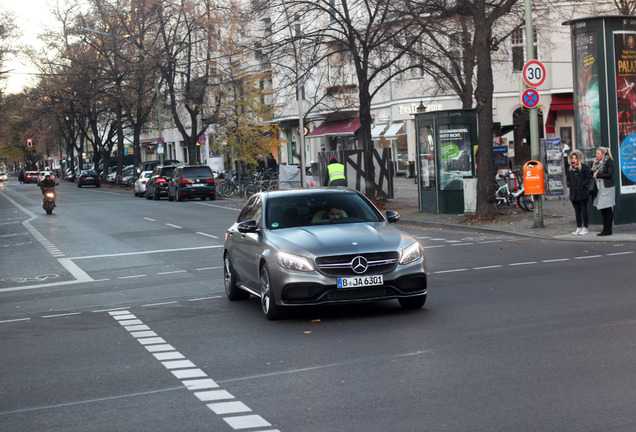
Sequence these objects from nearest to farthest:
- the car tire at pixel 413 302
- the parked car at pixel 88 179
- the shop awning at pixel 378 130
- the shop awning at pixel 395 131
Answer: the car tire at pixel 413 302 < the shop awning at pixel 395 131 < the shop awning at pixel 378 130 < the parked car at pixel 88 179

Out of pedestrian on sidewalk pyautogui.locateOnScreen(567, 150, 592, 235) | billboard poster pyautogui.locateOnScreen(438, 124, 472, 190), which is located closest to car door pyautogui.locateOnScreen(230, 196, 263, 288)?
pedestrian on sidewalk pyautogui.locateOnScreen(567, 150, 592, 235)

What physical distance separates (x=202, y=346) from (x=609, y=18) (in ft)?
45.2

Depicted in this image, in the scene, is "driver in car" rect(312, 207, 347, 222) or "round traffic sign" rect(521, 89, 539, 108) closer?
"driver in car" rect(312, 207, 347, 222)

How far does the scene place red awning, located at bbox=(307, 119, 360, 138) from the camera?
200 feet

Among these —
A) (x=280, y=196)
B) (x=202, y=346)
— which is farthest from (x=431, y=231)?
(x=202, y=346)

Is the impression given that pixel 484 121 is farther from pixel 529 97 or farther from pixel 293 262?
pixel 293 262

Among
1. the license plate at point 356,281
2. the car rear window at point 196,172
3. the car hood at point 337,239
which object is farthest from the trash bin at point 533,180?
the car rear window at point 196,172

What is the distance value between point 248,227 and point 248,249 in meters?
0.31

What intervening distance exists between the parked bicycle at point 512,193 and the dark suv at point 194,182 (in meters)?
20.0

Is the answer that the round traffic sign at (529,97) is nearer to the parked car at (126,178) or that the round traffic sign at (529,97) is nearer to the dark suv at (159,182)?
the dark suv at (159,182)

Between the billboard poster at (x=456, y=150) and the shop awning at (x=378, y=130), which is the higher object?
the shop awning at (x=378, y=130)

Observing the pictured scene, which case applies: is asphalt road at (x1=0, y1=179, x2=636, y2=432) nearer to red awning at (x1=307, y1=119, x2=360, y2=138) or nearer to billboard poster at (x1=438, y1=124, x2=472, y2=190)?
billboard poster at (x1=438, y1=124, x2=472, y2=190)

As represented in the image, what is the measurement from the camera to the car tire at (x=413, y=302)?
1093cm

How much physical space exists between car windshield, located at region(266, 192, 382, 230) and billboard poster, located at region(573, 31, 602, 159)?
32.2 feet
